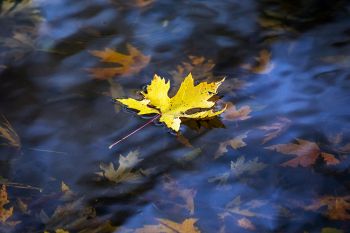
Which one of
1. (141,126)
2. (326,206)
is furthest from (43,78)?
(326,206)

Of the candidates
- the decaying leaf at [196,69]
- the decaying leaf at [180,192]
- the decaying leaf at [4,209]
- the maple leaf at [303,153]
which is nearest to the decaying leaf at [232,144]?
the maple leaf at [303,153]

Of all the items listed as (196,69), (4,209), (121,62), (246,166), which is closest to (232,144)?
(246,166)

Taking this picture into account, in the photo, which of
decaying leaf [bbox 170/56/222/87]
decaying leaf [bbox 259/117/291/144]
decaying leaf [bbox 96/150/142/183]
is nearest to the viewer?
decaying leaf [bbox 96/150/142/183]

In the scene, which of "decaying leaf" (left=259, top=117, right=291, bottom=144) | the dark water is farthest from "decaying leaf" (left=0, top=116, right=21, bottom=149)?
"decaying leaf" (left=259, top=117, right=291, bottom=144)

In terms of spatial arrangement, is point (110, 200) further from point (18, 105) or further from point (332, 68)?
point (332, 68)

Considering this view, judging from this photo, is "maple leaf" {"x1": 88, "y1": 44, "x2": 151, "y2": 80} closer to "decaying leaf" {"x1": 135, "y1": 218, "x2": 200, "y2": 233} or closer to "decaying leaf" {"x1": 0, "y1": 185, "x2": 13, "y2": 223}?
"decaying leaf" {"x1": 0, "y1": 185, "x2": 13, "y2": 223}

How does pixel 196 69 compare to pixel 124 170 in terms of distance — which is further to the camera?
pixel 196 69

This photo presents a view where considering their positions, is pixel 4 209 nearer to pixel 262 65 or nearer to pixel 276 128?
pixel 276 128

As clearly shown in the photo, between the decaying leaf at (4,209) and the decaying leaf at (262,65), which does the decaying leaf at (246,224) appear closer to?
the decaying leaf at (4,209)
